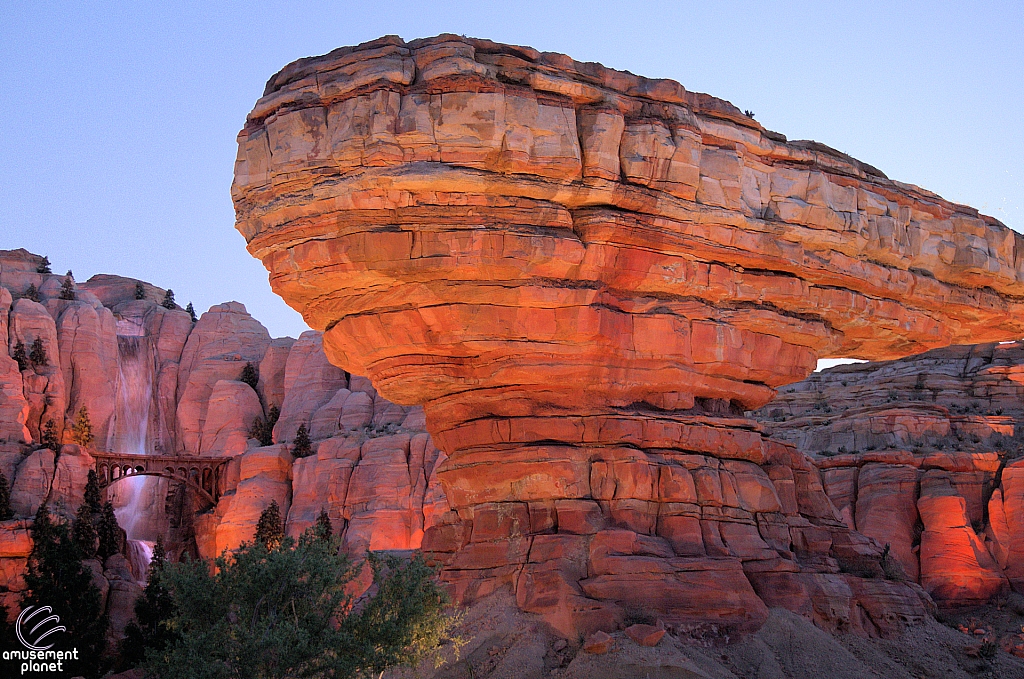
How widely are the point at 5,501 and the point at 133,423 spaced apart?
20.5 meters

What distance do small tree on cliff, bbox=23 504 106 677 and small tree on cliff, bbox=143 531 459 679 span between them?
21.8 m

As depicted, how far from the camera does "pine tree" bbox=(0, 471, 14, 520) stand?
4740 cm

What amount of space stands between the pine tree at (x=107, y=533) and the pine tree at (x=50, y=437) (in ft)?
18.9

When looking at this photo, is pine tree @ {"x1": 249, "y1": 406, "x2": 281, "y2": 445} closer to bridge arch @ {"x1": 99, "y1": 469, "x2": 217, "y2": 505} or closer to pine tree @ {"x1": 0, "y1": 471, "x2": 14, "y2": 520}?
bridge arch @ {"x1": 99, "y1": 469, "x2": 217, "y2": 505}

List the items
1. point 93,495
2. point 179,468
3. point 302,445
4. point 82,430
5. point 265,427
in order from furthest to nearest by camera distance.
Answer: point 265,427 → point 82,430 → point 179,468 → point 302,445 → point 93,495

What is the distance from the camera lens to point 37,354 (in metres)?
60.0

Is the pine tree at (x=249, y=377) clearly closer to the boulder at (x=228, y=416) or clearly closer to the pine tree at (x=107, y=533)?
the boulder at (x=228, y=416)

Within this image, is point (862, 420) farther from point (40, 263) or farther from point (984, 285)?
point (40, 263)

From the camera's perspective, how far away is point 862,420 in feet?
147

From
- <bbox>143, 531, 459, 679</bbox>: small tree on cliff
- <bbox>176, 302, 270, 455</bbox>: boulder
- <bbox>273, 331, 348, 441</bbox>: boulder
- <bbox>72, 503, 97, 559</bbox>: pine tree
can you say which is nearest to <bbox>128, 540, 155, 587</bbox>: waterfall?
<bbox>72, 503, 97, 559</bbox>: pine tree

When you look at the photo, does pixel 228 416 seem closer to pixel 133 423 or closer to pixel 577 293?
pixel 133 423

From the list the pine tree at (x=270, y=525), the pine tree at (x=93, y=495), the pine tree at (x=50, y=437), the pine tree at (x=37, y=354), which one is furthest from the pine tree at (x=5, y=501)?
the pine tree at (x=37, y=354)

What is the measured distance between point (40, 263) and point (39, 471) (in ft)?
79.0

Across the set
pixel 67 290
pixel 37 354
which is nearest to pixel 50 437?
pixel 37 354
